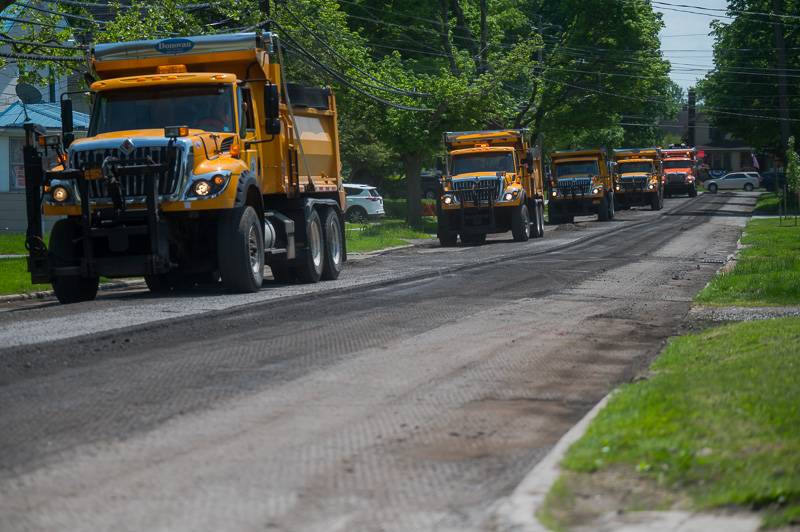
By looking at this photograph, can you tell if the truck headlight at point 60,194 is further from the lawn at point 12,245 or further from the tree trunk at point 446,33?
the tree trunk at point 446,33

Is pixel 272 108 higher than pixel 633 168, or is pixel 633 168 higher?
pixel 272 108

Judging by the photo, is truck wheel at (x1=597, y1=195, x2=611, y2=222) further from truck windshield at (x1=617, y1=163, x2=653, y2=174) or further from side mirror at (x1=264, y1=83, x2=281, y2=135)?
side mirror at (x1=264, y1=83, x2=281, y2=135)

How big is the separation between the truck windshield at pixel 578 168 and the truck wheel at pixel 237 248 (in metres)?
35.0

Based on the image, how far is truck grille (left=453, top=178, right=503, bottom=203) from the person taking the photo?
1421 inches

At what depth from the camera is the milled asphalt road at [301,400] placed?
6.03m

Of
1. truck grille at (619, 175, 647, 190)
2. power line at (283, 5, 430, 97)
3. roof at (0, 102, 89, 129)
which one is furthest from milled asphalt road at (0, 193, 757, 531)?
truck grille at (619, 175, 647, 190)

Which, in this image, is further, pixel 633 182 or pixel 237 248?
pixel 633 182

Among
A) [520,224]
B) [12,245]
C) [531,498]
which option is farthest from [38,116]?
[531,498]

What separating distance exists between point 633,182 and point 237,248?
4888 centimetres

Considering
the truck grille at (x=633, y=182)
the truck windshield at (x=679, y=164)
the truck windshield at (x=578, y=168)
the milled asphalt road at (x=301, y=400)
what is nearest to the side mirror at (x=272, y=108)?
the milled asphalt road at (x=301, y=400)

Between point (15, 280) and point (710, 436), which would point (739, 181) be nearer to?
point (15, 280)

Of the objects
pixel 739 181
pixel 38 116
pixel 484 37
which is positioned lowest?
pixel 739 181

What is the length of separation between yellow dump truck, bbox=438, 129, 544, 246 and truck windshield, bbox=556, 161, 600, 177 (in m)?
13.5

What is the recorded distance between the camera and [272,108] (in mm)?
18625
